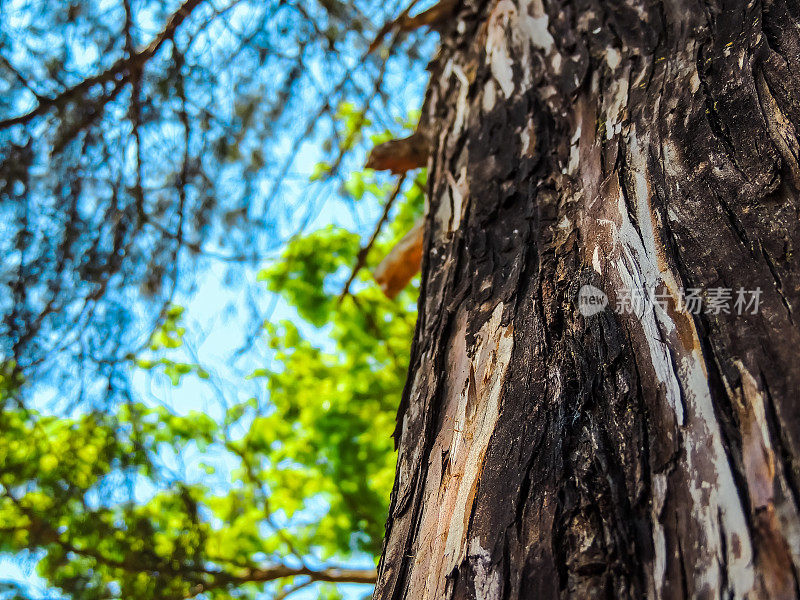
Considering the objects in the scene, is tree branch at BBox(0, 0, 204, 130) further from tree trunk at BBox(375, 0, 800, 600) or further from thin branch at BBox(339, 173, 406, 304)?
tree trunk at BBox(375, 0, 800, 600)

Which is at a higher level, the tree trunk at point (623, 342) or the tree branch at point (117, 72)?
the tree branch at point (117, 72)

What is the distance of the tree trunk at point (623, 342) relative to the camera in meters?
0.73

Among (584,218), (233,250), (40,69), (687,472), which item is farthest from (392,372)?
(687,472)

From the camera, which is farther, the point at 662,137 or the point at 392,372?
the point at 392,372

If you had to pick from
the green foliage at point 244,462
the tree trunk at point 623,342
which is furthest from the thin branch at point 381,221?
the tree trunk at point 623,342

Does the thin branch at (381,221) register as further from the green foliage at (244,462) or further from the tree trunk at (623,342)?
the tree trunk at (623,342)

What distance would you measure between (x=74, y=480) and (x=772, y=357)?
3029mm

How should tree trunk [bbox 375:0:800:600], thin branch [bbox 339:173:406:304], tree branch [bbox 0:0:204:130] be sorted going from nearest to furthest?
tree trunk [bbox 375:0:800:600]
tree branch [bbox 0:0:204:130]
thin branch [bbox 339:173:406:304]

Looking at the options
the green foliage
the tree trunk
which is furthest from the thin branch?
the tree trunk

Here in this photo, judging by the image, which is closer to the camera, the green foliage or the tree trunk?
the tree trunk

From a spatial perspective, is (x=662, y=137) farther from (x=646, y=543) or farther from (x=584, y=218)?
(x=646, y=543)

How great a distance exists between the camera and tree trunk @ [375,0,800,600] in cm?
73

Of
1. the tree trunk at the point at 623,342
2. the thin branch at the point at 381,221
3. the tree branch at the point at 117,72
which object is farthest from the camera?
the thin branch at the point at 381,221

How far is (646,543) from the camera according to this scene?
738 millimetres
